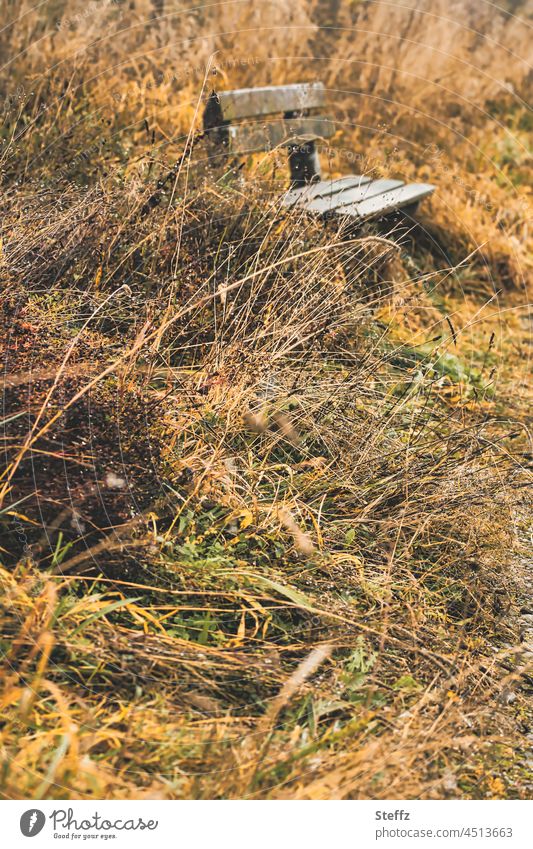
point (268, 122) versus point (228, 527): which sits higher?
point (268, 122)

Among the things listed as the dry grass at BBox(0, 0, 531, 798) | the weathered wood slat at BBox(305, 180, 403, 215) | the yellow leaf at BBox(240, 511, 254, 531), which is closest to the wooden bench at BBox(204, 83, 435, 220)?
the weathered wood slat at BBox(305, 180, 403, 215)

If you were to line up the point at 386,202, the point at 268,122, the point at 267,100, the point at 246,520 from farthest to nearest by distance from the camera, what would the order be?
the point at 267,100 → the point at 386,202 → the point at 268,122 → the point at 246,520

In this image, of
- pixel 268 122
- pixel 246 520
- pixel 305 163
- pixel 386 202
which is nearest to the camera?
pixel 246 520

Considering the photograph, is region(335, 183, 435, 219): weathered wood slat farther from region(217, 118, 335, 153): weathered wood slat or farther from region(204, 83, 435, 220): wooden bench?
region(217, 118, 335, 153): weathered wood slat

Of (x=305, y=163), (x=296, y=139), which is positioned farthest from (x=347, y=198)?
(x=305, y=163)

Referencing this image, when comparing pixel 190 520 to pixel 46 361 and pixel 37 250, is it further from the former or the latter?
pixel 37 250

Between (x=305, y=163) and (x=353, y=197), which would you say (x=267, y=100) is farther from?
(x=353, y=197)

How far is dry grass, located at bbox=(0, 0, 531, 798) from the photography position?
1745 mm

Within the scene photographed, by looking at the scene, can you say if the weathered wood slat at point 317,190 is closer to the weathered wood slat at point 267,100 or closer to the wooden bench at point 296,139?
the wooden bench at point 296,139

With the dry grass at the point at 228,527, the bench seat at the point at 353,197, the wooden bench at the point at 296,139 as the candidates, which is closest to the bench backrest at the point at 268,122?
the wooden bench at the point at 296,139

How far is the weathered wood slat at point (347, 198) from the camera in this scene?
11.6ft

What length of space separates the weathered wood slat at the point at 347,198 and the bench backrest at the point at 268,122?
0.13 metres

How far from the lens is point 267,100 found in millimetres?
4047

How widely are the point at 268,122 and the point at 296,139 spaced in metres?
0.30
